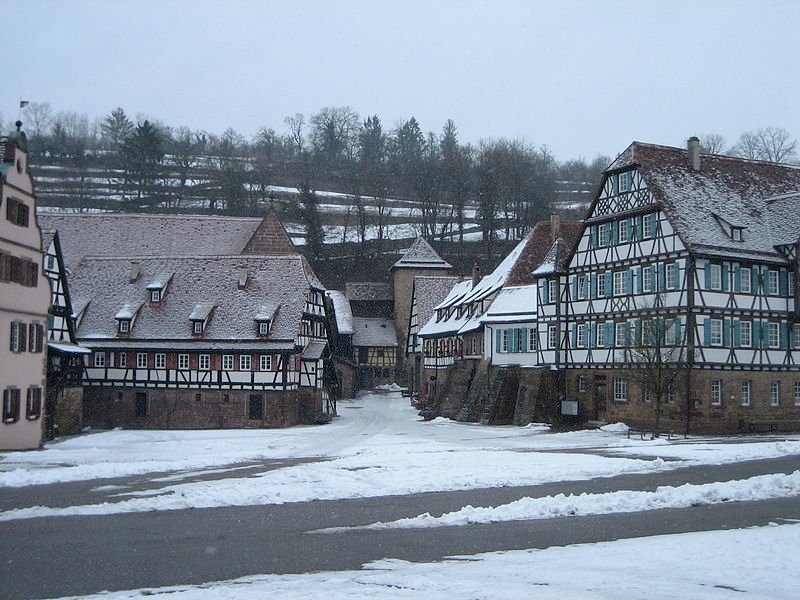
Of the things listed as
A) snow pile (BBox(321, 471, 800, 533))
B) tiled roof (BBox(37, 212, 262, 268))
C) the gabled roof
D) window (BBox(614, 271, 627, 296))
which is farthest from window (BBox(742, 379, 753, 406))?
the gabled roof

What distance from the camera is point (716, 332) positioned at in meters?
38.8

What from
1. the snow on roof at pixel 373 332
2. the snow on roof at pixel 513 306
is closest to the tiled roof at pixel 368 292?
the snow on roof at pixel 373 332

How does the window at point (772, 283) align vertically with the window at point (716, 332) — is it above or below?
above

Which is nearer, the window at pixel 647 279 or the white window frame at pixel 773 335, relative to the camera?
the window at pixel 647 279

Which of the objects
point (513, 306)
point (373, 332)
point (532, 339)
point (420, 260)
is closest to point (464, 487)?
point (532, 339)

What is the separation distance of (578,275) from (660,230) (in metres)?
5.97

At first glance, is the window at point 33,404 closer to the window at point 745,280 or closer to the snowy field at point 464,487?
the snowy field at point 464,487

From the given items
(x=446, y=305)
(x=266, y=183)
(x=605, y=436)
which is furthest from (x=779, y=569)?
(x=266, y=183)

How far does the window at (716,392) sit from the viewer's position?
3853cm

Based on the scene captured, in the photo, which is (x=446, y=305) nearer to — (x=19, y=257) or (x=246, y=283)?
(x=246, y=283)

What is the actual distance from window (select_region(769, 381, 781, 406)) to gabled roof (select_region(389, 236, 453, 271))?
168ft

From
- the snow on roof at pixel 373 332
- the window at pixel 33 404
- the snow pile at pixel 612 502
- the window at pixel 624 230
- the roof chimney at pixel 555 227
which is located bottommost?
the snow pile at pixel 612 502

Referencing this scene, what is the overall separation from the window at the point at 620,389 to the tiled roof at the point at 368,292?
51278 mm

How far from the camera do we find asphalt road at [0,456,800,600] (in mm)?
12391
